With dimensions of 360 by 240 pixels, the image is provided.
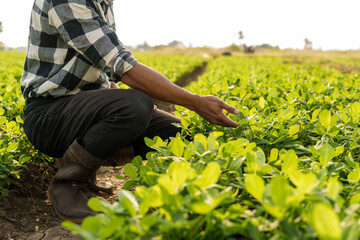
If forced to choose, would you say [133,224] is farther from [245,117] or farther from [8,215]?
[8,215]

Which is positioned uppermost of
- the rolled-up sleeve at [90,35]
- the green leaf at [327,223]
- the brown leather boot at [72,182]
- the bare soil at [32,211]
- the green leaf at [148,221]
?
the rolled-up sleeve at [90,35]

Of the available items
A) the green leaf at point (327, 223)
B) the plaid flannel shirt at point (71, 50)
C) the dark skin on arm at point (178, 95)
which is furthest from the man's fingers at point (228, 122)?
the green leaf at point (327, 223)

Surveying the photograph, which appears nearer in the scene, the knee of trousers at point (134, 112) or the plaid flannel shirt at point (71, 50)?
the plaid flannel shirt at point (71, 50)

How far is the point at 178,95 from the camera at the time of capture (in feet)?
6.57

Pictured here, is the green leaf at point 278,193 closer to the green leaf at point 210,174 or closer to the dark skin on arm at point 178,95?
the green leaf at point 210,174

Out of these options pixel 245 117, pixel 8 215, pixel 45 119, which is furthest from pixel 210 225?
pixel 8 215

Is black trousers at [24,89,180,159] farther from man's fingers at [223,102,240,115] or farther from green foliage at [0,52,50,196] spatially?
man's fingers at [223,102,240,115]

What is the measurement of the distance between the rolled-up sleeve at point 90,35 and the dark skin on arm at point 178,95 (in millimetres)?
81

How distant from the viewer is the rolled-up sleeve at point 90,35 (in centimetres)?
194

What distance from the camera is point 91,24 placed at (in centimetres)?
194

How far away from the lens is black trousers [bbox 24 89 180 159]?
2068mm

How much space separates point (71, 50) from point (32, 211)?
3.98 feet

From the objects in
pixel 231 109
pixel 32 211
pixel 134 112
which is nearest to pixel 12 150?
pixel 32 211

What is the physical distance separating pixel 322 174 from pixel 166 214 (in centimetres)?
65
